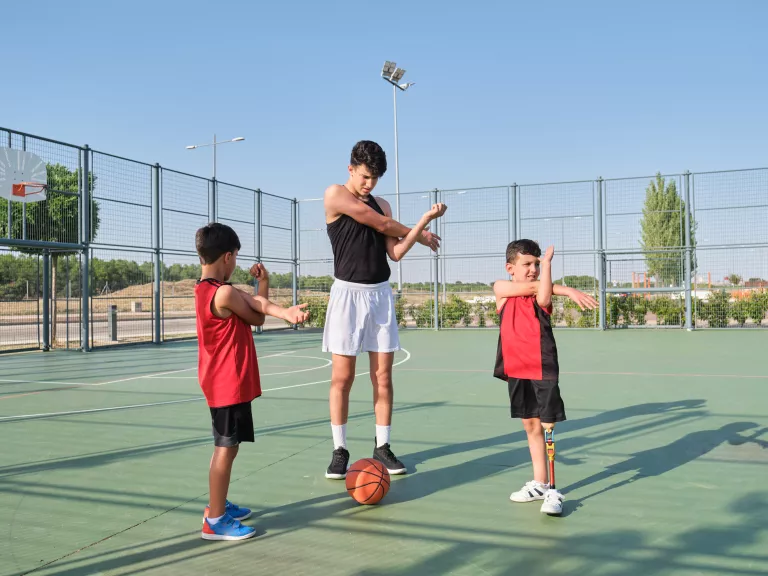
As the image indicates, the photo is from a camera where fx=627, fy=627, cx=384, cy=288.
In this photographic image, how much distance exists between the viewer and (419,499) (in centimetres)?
321

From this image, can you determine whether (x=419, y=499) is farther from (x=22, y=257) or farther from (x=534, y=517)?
(x=22, y=257)

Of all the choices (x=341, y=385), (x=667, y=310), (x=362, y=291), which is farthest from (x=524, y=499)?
(x=667, y=310)

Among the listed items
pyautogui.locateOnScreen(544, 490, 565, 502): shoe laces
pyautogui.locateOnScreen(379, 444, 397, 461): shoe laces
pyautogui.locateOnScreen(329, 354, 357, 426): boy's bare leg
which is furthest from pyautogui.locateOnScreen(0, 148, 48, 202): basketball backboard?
pyautogui.locateOnScreen(544, 490, 565, 502): shoe laces

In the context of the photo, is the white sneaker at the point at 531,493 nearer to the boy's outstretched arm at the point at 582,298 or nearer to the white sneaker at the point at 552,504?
the white sneaker at the point at 552,504

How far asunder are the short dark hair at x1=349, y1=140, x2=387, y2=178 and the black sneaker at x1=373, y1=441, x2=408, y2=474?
162cm

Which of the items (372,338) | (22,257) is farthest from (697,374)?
(22,257)

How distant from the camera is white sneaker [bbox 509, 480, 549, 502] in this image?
313 centimetres

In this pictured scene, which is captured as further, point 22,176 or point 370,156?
point 22,176

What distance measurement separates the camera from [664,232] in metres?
16.6

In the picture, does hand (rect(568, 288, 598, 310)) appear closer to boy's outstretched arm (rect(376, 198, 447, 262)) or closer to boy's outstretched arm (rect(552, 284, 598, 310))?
boy's outstretched arm (rect(552, 284, 598, 310))

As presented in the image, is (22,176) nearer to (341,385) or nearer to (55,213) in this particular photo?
(55,213)

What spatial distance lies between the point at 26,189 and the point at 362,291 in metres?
10.3

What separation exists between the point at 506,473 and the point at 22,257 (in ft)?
40.4

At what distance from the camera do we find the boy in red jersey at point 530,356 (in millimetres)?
3164
